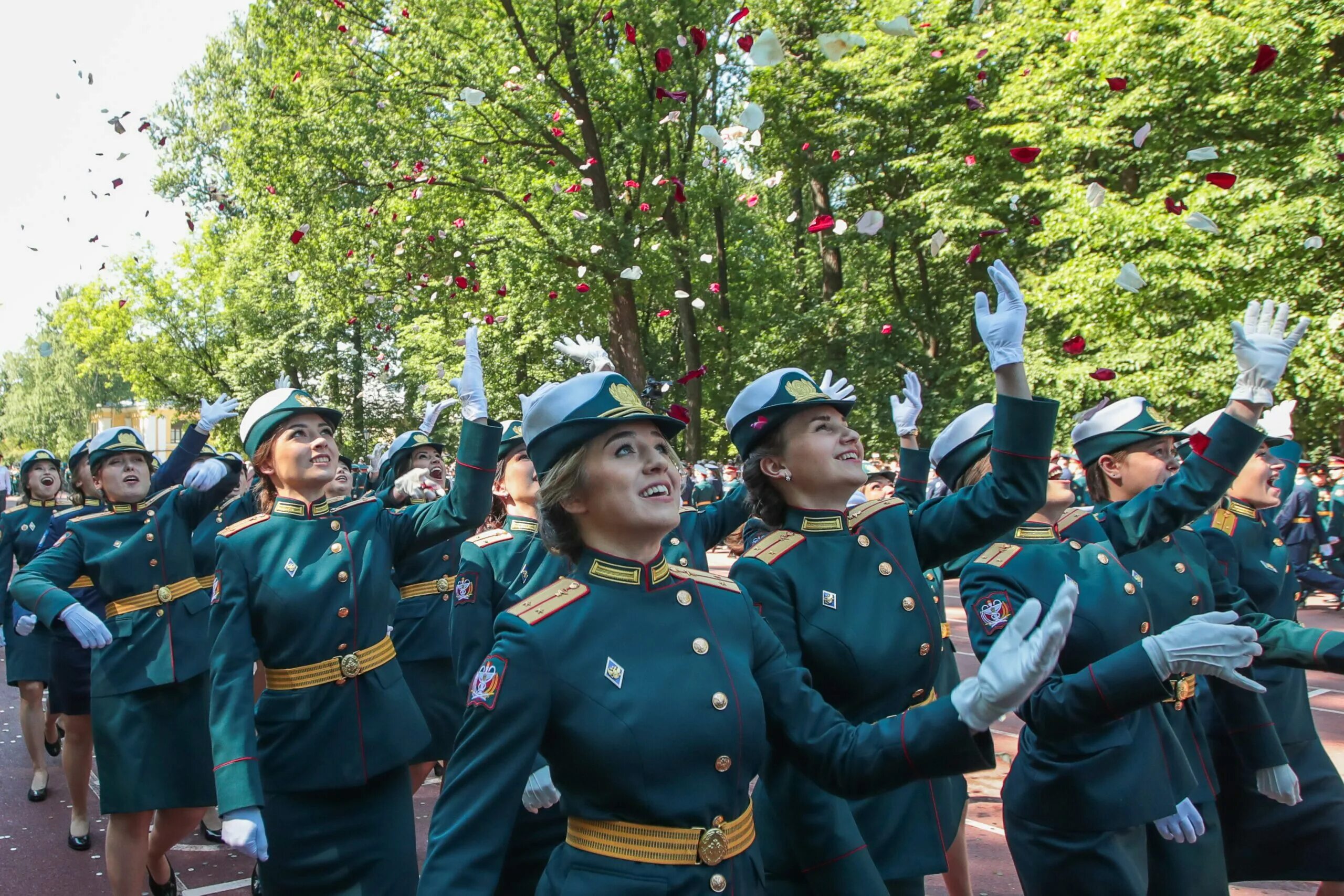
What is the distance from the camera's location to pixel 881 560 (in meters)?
3.26

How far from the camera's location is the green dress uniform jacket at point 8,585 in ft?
25.9

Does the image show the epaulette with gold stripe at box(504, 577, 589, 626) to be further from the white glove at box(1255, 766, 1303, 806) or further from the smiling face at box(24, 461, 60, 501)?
the smiling face at box(24, 461, 60, 501)

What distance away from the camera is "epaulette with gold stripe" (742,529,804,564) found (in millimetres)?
3266

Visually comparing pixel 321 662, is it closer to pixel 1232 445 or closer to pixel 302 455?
pixel 302 455

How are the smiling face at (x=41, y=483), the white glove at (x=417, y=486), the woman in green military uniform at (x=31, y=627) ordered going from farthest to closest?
the smiling face at (x=41, y=483), the woman in green military uniform at (x=31, y=627), the white glove at (x=417, y=486)

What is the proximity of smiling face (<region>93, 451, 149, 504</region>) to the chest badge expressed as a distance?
4.41m

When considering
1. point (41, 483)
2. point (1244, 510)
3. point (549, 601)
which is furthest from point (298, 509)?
point (41, 483)

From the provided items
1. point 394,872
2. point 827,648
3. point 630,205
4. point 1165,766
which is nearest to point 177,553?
point 394,872

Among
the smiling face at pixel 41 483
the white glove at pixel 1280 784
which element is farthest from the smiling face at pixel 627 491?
the smiling face at pixel 41 483

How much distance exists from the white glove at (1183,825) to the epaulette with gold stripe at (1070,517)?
965 mm

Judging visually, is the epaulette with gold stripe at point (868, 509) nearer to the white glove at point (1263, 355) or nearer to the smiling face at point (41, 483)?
the white glove at point (1263, 355)

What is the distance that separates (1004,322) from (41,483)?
28.7ft

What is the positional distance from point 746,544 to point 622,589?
5.32 ft

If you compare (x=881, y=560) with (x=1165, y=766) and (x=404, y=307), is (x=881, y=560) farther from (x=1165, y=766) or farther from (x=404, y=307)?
(x=404, y=307)
